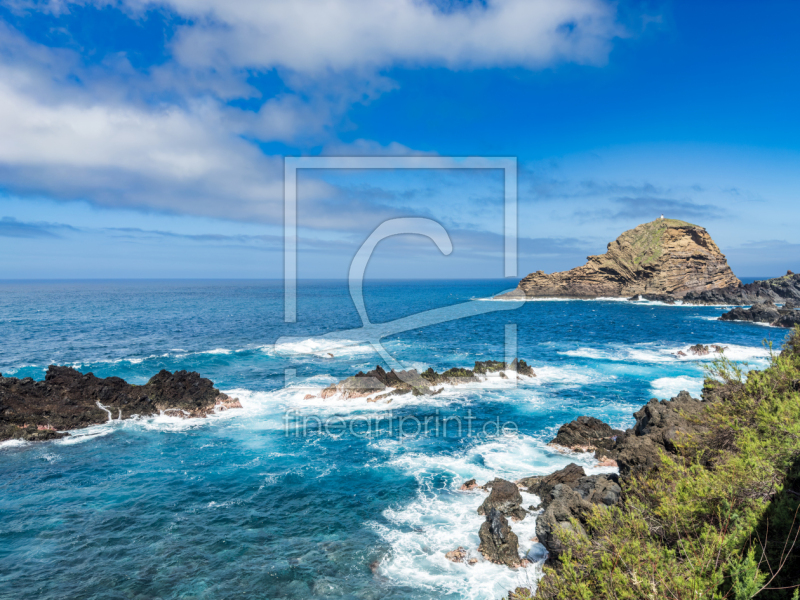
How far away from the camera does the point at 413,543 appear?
15797 mm

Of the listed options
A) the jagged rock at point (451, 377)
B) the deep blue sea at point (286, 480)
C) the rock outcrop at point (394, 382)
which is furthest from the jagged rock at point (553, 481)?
the jagged rock at point (451, 377)

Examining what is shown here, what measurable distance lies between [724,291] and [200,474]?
13211 centimetres

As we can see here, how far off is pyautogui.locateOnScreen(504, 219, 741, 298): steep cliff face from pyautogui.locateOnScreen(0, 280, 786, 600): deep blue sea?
268ft

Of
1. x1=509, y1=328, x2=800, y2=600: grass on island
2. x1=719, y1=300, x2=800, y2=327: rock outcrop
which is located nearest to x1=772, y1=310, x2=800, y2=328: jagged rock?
x1=719, y1=300, x2=800, y2=327: rock outcrop

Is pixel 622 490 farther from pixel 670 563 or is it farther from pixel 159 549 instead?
pixel 159 549

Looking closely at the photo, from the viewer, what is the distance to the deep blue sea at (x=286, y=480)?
46.5ft

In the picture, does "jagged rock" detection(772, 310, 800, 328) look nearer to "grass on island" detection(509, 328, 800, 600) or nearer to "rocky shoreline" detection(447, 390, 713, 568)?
"rocky shoreline" detection(447, 390, 713, 568)

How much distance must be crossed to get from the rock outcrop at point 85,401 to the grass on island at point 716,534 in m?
27.7

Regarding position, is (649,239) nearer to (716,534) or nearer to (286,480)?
(286,480)

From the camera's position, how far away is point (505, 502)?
17312mm

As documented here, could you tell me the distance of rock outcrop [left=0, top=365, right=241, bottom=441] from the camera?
26594 mm

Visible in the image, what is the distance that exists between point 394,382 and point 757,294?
4552 inches

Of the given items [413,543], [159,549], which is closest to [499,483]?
[413,543]

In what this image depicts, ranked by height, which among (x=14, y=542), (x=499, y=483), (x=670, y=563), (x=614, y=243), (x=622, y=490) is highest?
(x=614, y=243)
